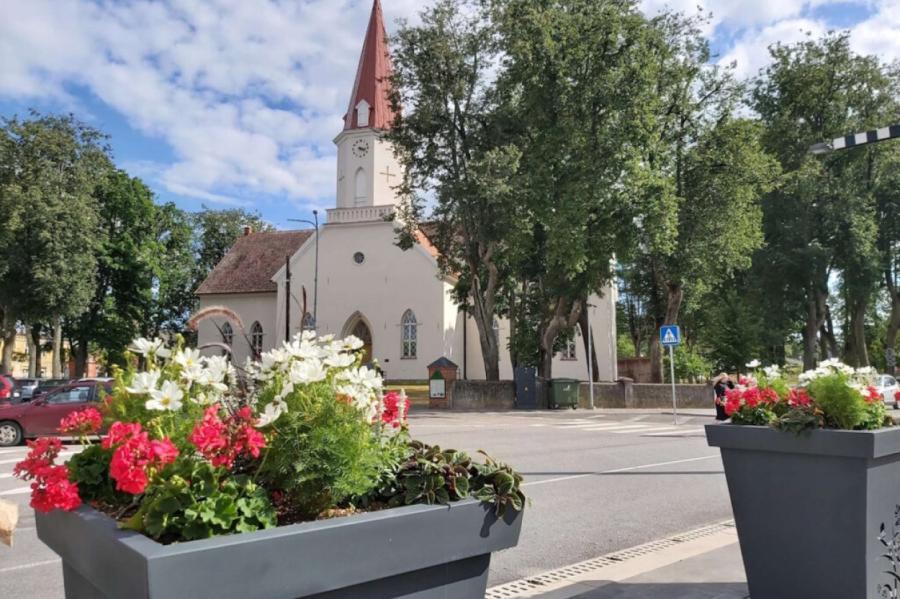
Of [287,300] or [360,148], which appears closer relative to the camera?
[287,300]

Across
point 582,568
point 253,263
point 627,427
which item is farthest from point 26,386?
point 582,568

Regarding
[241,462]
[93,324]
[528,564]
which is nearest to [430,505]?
[241,462]

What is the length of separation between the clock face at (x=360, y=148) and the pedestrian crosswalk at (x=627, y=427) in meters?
26.7

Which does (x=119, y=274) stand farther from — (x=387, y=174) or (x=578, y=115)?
(x=578, y=115)

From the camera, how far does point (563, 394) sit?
1173 inches

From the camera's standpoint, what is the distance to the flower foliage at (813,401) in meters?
3.66

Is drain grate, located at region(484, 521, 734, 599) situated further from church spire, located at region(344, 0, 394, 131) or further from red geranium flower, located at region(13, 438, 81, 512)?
church spire, located at region(344, 0, 394, 131)

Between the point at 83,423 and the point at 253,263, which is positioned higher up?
the point at 253,263

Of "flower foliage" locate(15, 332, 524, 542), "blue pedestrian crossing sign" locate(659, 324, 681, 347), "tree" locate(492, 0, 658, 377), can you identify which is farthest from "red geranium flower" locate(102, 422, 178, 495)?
"tree" locate(492, 0, 658, 377)

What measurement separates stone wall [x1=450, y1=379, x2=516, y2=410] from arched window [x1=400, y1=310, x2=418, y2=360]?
46.3 feet

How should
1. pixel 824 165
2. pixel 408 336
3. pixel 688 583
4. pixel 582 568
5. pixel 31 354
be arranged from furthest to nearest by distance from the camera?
1. pixel 408 336
2. pixel 31 354
3. pixel 824 165
4. pixel 582 568
5. pixel 688 583

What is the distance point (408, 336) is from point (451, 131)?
1812 centimetres

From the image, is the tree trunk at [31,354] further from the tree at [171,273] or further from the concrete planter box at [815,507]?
the concrete planter box at [815,507]

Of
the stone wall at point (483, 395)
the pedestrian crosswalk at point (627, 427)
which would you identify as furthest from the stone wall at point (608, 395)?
the pedestrian crosswalk at point (627, 427)
